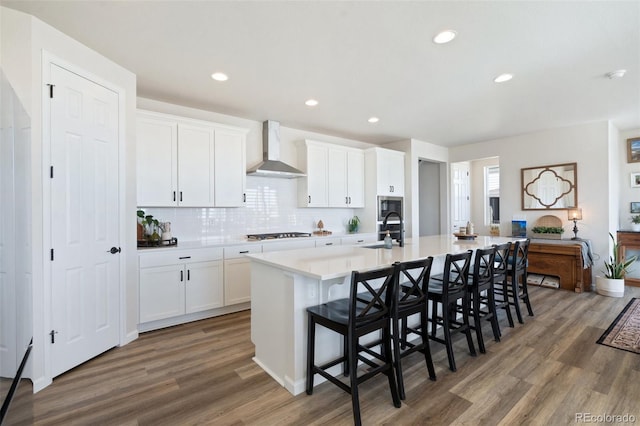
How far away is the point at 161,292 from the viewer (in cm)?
340

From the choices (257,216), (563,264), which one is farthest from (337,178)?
(563,264)

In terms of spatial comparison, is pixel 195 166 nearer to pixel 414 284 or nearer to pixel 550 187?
pixel 414 284

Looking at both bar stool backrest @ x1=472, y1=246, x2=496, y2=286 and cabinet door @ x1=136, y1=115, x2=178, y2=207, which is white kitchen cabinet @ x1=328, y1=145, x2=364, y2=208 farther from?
bar stool backrest @ x1=472, y1=246, x2=496, y2=286

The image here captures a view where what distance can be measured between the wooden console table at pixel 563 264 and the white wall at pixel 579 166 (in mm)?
518

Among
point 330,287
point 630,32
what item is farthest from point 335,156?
point 630,32

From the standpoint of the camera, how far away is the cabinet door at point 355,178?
18.4 ft

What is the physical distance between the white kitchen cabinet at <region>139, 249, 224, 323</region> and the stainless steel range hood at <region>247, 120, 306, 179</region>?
145cm

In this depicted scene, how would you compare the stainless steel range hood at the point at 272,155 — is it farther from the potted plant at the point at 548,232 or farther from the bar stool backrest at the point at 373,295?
the potted plant at the point at 548,232

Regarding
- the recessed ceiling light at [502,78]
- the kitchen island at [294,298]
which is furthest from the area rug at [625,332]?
the recessed ceiling light at [502,78]

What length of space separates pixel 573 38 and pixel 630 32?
1.29ft

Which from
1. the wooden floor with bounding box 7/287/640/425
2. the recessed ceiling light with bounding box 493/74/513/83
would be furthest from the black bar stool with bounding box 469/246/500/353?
the recessed ceiling light with bounding box 493/74/513/83

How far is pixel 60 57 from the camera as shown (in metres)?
2.46

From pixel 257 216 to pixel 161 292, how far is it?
1.78 m

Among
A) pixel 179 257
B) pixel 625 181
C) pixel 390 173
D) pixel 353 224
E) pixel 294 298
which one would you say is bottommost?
pixel 294 298
